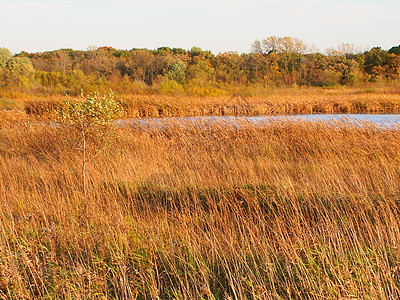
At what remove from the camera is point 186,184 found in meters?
5.14

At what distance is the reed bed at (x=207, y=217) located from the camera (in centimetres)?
247

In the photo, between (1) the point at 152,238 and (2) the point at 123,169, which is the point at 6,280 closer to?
(1) the point at 152,238

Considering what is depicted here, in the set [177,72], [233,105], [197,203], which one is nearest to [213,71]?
[177,72]

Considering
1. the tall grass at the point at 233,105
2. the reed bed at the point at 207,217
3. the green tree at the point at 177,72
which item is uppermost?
the green tree at the point at 177,72

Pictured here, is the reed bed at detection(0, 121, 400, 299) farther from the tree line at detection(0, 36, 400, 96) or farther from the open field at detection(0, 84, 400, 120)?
the tree line at detection(0, 36, 400, 96)

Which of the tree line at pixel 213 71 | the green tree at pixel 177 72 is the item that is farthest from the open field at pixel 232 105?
the green tree at pixel 177 72

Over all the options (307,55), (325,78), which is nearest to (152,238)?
(325,78)

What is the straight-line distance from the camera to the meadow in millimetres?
2475

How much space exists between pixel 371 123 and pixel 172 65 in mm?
36767

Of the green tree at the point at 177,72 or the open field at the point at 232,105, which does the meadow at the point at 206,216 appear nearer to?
the open field at the point at 232,105

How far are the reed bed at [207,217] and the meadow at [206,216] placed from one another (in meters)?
0.03

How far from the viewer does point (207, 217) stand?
13.1 ft

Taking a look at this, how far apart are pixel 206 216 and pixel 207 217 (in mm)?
283

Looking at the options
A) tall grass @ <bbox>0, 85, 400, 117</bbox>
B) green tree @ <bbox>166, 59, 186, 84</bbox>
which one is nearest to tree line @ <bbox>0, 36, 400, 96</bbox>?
green tree @ <bbox>166, 59, 186, 84</bbox>
